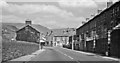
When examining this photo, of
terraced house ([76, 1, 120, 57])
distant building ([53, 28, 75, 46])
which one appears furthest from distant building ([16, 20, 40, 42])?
distant building ([53, 28, 75, 46])

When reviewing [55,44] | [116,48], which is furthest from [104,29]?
[55,44]

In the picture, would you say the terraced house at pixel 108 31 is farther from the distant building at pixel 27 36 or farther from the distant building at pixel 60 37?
the distant building at pixel 60 37

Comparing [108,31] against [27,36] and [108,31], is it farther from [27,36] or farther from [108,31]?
[27,36]

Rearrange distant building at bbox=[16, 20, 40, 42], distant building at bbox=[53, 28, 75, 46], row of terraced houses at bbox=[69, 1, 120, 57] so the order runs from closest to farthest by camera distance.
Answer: row of terraced houses at bbox=[69, 1, 120, 57]
distant building at bbox=[16, 20, 40, 42]
distant building at bbox=[53, 28, 75, 46]

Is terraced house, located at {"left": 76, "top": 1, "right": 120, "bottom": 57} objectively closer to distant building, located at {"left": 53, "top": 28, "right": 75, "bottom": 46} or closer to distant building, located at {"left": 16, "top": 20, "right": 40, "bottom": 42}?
distant building, located at {"left": 16, "top": 20, "right": 40, "bottom": 42}

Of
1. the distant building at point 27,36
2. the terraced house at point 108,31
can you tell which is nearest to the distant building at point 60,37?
the distant building at point 27,36

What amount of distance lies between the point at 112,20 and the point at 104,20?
6166mm

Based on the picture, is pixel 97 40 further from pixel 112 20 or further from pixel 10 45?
pixel 10 45

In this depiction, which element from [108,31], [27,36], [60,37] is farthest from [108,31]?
[60,37]

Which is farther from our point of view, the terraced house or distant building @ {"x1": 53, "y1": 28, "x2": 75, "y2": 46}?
distant building @ {"x1": 53, "y1": 28, "x2": 75, "y2": 46}

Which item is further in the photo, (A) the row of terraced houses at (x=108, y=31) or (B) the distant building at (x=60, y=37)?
(B) the distant building at (x=60, y=37)

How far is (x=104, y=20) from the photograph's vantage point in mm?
45938

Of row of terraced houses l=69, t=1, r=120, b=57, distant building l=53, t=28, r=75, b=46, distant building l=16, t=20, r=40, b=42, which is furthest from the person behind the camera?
distant building l=53, t=28, r=75, b=46

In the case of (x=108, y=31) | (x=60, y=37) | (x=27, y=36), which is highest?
(x=60, y=37)
